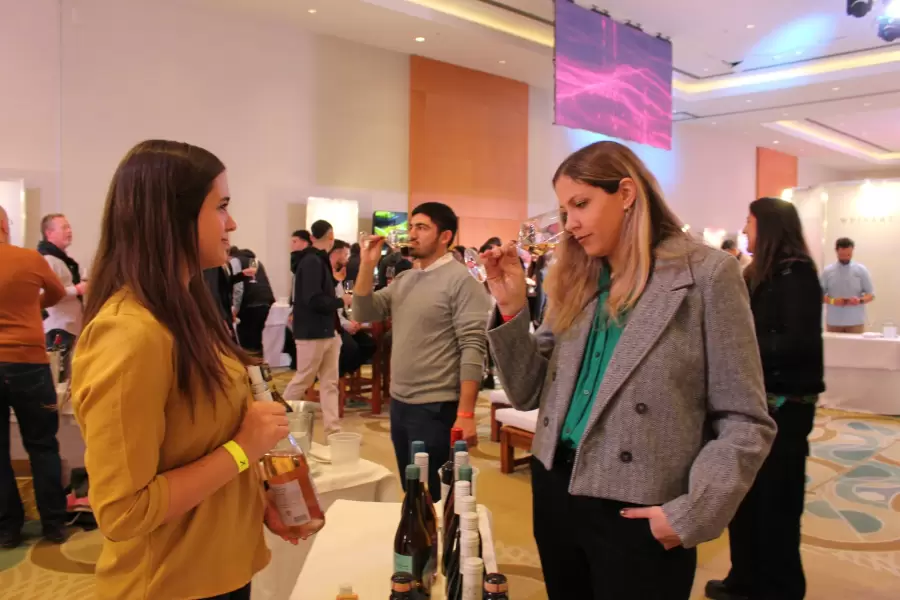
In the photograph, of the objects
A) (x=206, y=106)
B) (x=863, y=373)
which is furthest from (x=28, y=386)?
(x=863, y=373)

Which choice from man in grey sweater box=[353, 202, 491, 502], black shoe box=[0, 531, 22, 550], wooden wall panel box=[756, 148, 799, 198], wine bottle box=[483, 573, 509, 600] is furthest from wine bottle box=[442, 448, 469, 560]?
wooden wall panel box=[756, 148, 799, 198]

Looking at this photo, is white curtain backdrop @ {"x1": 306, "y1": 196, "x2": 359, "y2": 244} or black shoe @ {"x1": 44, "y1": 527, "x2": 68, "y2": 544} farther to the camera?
white curtain backdrop @ {"x1": 306, "y1": 196, "x2": 359, "y2": 244}

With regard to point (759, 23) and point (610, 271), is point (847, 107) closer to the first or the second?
point (759, 23)

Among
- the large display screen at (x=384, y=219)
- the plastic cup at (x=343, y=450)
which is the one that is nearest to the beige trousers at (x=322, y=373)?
the plastic cup at (x=343, y=450)

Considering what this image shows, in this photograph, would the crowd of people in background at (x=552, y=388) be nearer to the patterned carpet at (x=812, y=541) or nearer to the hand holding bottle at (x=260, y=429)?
the hand holding bottle at (x=260, y=429)

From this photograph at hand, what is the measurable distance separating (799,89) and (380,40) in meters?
6.88

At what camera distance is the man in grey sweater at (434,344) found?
253cm

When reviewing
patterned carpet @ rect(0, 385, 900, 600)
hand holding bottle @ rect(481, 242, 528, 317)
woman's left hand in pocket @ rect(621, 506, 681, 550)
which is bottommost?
patterned carpet @ rect(0, 385, 900, 600)

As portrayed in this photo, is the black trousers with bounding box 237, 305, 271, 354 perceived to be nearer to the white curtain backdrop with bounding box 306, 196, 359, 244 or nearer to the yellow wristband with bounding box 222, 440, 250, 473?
the white curtain backdrop with bounding box 306, 196, 359, 244

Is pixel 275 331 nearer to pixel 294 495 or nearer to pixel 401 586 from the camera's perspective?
pixel 294 495

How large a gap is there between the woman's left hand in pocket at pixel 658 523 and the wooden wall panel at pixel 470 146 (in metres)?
8.25

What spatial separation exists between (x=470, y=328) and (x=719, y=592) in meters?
1.57

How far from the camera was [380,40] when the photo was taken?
28.1 feet

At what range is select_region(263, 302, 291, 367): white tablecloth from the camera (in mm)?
7855
